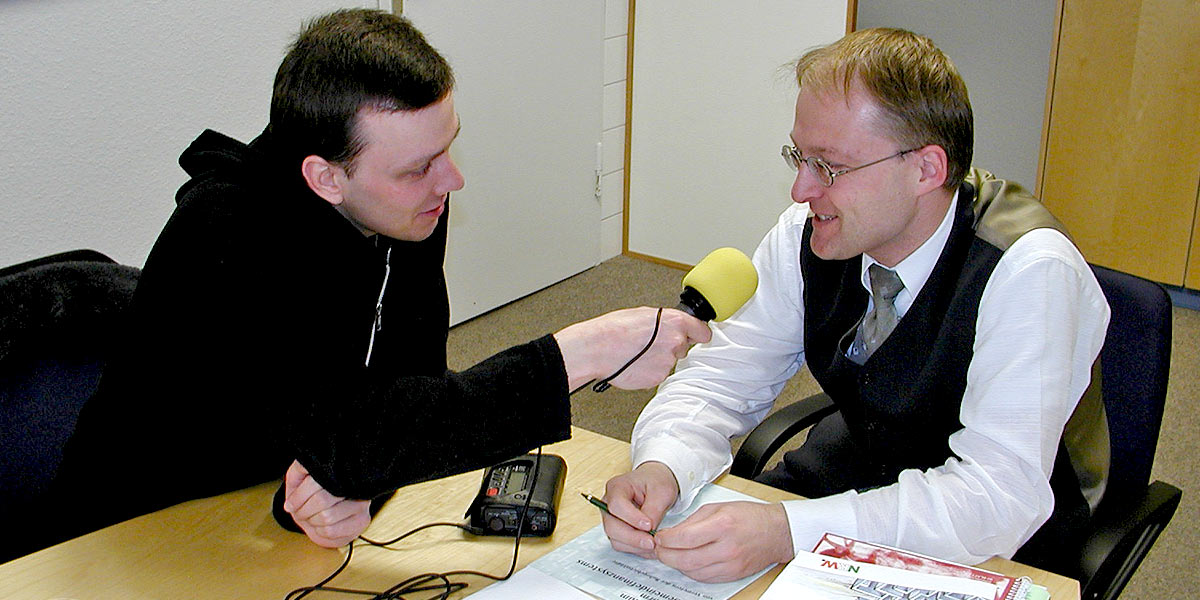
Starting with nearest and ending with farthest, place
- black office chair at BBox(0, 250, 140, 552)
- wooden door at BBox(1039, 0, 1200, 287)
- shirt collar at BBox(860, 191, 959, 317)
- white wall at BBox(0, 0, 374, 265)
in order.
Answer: black office chair at BBox(0, 250, 140, 552)
shirt collar at BBox(860, 191, 959, 317)
white wall at BBox(0, 0, 374, 265)
wooden door at BBox(1039, 0, 1200, 287)

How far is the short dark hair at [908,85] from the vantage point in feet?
5.19

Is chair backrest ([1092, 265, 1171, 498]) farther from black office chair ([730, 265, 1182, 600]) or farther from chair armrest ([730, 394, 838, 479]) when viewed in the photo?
chair armrest ([730, 394, 838, 479])

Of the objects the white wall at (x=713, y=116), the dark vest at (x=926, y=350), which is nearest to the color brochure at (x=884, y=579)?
the dark vest at (x=926, y=350)

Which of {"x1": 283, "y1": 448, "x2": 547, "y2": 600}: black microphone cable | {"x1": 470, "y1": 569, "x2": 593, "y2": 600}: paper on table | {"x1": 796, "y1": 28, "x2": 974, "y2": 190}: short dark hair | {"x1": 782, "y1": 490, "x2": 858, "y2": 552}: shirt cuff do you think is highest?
{"x1": 796, "y1": 28, "x2": 974, "y2": 190}: short dark hair

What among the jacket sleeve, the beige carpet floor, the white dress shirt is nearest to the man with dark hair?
the jacket sleeve

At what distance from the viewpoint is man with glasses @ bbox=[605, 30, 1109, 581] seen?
140 centimetres

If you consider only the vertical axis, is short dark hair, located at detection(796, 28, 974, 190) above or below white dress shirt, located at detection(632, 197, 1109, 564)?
above

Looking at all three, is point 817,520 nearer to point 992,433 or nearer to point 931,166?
point 992,433

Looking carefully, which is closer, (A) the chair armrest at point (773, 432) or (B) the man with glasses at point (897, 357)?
(B) the man with glasses at point (897, 357)

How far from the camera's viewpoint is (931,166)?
162 cm

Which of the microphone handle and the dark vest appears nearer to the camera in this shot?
the microphone handle

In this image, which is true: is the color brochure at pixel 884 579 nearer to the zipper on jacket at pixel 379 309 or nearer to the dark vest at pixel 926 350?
the dark vest at pixel 926 350

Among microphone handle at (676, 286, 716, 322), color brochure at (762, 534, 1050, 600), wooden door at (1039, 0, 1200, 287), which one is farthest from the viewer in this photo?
wooden door at (1039, 0, 1200, 287)

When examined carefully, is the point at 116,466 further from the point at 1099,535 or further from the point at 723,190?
the point at 723,190
